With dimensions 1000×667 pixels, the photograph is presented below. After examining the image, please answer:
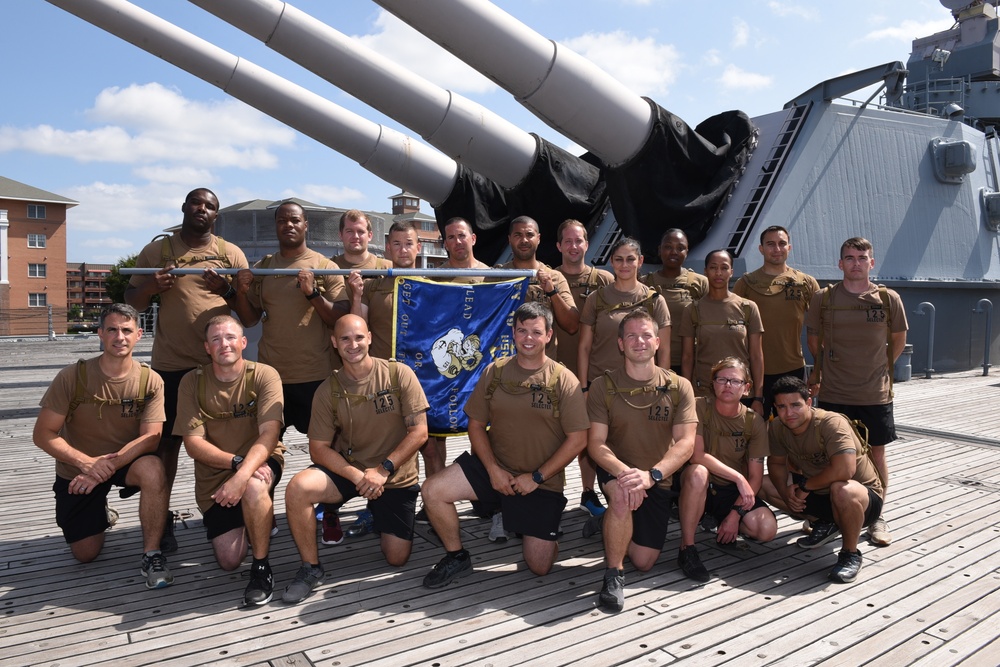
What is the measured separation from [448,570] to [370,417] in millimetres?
790

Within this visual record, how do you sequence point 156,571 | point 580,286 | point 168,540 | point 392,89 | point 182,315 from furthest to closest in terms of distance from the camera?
1. point 392,89
2. point 580,286
3. point 182,315
4. point 168,540
5. point 156,571

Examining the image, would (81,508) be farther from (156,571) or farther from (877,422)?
(877,422)

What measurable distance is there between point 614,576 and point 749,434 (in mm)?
1056

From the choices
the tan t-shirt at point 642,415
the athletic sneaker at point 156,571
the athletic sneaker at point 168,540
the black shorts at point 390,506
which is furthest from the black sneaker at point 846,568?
the athletic sneaker at point 168,540

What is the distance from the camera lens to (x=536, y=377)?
3541 mm

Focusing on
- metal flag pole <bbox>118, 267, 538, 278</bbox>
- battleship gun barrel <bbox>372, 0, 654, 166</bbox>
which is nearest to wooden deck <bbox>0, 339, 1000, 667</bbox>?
metal flag pole <bbox>118, 267, 538, 278</bbox>

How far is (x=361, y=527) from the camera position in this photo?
163 inches

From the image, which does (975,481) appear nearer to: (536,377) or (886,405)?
(886,405)

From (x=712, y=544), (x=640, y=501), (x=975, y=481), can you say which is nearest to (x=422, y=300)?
(x=640, y=501)

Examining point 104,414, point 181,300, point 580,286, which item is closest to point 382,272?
point 181,300

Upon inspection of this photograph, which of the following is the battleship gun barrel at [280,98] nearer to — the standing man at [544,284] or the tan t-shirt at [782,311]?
the standing man at [544,284]

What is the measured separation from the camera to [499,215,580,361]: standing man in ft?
13.9

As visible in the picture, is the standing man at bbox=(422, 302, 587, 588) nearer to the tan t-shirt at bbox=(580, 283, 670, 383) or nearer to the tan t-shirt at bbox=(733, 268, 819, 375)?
the tan t-shirt at bbox=(580, 283, 670, 383)

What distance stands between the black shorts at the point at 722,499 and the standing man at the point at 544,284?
3.62 feet
